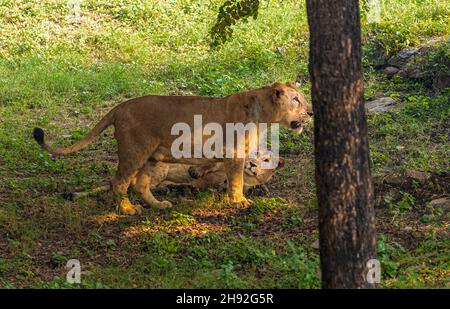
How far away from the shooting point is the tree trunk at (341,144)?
19.1 ft

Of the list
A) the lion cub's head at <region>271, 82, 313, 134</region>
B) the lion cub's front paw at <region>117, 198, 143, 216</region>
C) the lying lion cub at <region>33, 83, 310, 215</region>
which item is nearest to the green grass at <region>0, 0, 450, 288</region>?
the lion cub's front paw at <region>117, 198, 143, 216</region>

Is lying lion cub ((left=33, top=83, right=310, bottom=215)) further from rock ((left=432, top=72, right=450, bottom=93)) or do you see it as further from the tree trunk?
rock ((left=432, top=72, right=450, bottom=93))

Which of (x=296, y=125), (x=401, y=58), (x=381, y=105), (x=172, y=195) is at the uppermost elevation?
(x=401, y=58)

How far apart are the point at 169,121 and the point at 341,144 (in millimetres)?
3130

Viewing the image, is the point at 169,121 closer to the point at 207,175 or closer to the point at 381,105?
the point at 207,175

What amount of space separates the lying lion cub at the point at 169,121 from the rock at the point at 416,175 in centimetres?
118

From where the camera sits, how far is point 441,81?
11.6 metres

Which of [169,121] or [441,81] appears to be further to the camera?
[441,81]

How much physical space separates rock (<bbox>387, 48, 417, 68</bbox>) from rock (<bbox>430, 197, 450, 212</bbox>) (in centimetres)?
443

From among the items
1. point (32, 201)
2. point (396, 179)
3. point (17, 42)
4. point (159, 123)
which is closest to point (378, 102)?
point (396, 179)

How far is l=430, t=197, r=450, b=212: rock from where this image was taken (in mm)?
8227

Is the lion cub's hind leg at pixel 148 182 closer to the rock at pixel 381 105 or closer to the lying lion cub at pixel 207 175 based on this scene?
the lying lion cub at pixel 207 175

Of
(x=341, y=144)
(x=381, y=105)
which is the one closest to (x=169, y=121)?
(x=341, y=144)
